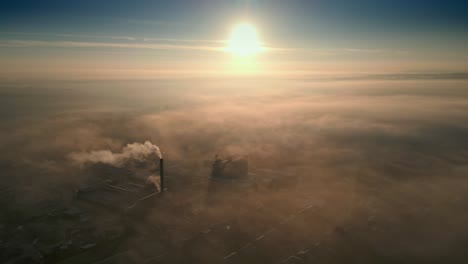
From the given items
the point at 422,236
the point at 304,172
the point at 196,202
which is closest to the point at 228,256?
the point at 196,202

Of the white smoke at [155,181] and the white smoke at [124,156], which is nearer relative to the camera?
the white smoke at [155,181]

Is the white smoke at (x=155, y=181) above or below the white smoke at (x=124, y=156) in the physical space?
below

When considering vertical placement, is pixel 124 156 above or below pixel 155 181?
above

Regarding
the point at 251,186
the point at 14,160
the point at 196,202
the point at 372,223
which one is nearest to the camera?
the point at 372,223

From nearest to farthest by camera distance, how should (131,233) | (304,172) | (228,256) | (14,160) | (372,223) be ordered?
(228,256)
(131,233)
(372,223)
(304,172)
(14,160)

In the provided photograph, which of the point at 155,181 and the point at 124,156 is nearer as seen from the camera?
the point at 155,181

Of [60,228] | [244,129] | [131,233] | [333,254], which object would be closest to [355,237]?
[333,254]

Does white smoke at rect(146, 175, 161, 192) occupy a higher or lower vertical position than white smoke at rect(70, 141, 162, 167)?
lower

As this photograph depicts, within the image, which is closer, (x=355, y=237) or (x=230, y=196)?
(x=355, y=237)

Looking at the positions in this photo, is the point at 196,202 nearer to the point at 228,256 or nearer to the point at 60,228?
the point at 228,256

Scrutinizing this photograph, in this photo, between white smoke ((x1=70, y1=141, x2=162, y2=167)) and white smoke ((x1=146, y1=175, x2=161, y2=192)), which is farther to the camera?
white smoke ((x1=70, y1=141, x2=162, y2=167))
